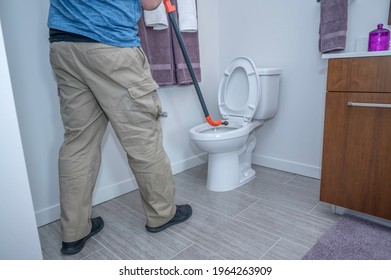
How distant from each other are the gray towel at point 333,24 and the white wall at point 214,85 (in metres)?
0.11

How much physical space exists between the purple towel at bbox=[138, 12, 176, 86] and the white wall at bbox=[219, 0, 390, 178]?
2.00 feet

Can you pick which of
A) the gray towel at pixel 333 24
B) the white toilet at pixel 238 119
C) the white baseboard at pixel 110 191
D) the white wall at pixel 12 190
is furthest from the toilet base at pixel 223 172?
the white wall at pixel 12 190

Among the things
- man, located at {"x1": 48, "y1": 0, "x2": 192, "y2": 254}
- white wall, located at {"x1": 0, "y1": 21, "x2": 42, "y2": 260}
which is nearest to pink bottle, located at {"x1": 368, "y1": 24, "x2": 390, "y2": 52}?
man, located at {"x1": 48, "y1": 0, "x2": 192, "y2": 254}

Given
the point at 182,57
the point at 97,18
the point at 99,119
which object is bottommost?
the point at 99,119

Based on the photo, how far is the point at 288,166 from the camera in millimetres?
1919

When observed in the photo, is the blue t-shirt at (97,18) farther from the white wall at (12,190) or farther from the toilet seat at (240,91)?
the toilet seat at (240,91)

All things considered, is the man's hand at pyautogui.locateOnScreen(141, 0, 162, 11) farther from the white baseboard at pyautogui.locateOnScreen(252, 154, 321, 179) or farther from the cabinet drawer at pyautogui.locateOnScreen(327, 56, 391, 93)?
the white baseboard at pyautogui.locateOnScreen(252, 154, 321, 179)

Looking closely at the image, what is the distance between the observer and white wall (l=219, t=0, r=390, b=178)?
1.65m

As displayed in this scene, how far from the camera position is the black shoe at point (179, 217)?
4.17 ft

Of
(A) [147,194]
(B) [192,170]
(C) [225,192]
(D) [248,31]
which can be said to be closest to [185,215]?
(A) [147,194]

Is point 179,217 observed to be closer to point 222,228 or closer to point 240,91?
point 222,228

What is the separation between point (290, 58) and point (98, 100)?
49.3 inches

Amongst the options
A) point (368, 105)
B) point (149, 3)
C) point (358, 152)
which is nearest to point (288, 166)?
point (358, 152)
